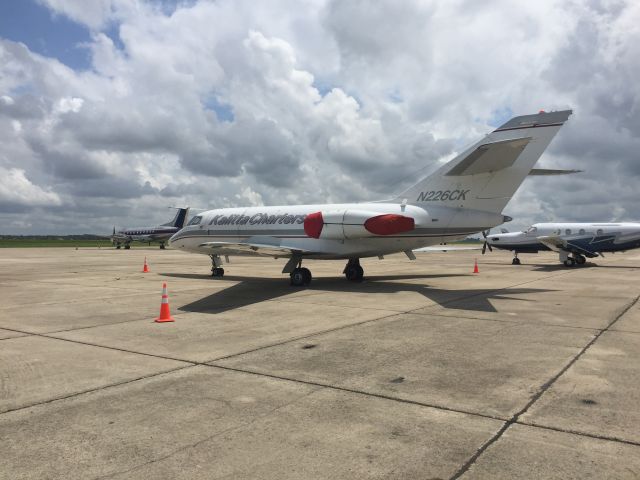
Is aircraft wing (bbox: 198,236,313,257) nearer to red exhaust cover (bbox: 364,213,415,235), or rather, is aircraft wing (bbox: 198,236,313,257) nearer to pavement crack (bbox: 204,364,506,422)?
red exhaust cover (bbox: 364,213,415,235)

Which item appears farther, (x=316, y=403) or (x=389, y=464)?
(x=316, y=403)

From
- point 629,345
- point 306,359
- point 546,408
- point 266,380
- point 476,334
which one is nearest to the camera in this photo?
point 546,408

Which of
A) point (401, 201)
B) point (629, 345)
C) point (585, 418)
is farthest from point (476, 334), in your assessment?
point (401, 201)

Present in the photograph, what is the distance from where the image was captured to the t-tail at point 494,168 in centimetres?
1320

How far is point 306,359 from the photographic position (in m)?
6.71

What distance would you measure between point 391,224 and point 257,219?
6446 millimetres

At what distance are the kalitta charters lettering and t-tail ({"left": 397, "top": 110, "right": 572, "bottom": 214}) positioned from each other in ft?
16.1

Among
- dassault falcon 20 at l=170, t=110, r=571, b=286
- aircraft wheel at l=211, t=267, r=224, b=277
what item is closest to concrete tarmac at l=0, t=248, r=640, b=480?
dassault falcon 20 at l=170, t=110, r=571, b=286

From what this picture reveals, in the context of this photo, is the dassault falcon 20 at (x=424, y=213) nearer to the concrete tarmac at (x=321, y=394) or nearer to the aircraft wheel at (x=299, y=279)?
the aircraft wheel at (x=299, y=279)

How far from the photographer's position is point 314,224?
16.8 meters

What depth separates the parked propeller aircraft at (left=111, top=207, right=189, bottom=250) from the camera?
63375 millimetres

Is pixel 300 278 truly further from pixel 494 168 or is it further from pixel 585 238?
pixel 585 238

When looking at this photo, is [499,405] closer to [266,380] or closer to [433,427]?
[433,427]

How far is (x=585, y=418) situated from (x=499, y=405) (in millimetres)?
753
